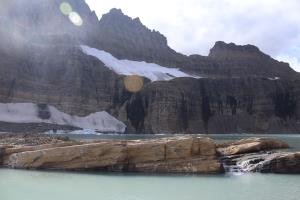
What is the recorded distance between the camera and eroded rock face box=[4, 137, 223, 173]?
3741 centimetres

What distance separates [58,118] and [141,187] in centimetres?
15232

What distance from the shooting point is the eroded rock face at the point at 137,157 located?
3741 cm

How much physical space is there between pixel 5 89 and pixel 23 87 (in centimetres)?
639

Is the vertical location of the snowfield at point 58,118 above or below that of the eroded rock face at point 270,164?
above

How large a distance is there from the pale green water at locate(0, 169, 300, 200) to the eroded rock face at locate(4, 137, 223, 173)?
84.2 inches

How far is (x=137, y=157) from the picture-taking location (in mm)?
38031

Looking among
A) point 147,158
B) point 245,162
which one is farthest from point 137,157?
point 245,162

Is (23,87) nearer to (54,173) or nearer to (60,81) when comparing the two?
(60,81)

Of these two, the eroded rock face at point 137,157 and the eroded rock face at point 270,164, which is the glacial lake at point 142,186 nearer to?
the eroded rock face at point 270,164

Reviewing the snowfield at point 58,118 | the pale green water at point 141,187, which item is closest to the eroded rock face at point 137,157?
the pale green water at point 141,187

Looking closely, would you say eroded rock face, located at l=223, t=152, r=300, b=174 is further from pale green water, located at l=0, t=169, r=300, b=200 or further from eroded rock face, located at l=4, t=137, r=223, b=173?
eroded rock face, located at l=4, t=137, r=223, b=173

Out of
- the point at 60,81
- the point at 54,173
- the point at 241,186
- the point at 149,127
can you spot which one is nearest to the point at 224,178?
the point at 241,186

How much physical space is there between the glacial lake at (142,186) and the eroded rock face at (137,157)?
69.4 inches

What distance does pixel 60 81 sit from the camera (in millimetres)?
195750
